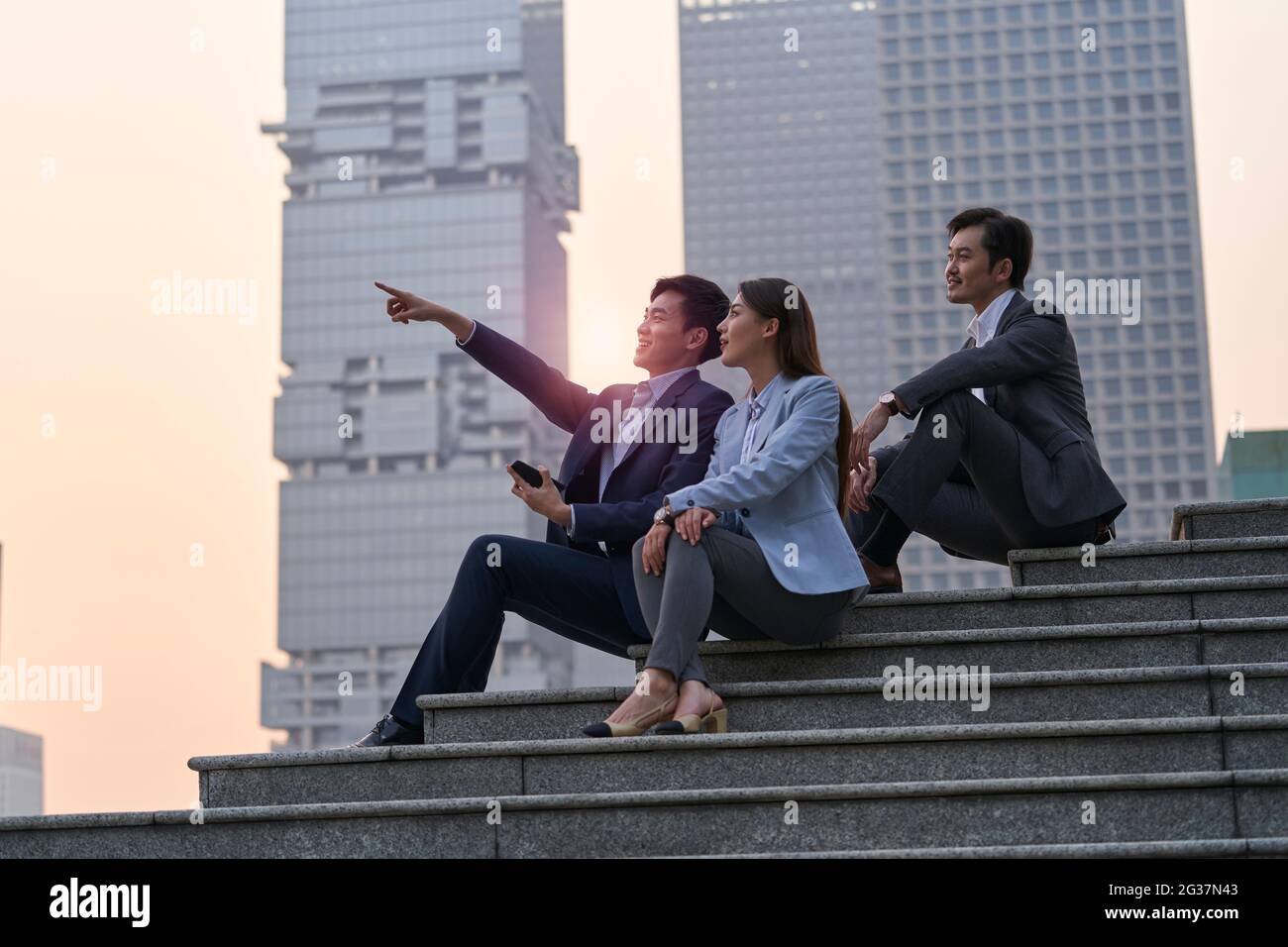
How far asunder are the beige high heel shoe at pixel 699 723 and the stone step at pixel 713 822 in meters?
0.23

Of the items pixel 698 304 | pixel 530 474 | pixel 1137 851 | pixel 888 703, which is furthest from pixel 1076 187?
pixel 1137 851

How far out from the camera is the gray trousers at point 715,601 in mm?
4582

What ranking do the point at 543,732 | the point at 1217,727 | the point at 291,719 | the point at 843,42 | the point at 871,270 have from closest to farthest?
the point at 1217,727, the point at 543,732, the point at 291,719, the point at 871,270, the point at 843,42

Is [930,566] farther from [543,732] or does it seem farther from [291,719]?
[543,732]

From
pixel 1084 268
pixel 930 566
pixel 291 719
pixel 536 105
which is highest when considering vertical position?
pixel 536 105

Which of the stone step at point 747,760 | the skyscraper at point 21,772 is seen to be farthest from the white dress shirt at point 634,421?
the skyscraper at point 21,772

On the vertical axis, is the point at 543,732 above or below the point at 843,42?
below

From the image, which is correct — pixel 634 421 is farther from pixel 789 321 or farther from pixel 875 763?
pixel 875 763

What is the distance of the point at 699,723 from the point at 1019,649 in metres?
1.06

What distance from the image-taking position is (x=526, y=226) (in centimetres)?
12725

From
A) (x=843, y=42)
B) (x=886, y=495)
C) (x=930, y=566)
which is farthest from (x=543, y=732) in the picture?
(x=843, y=42)

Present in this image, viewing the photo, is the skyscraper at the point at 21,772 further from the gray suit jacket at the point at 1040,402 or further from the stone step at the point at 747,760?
the gray suit jacket at the point at 1040,402

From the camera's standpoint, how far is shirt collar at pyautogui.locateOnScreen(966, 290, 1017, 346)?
566 cm

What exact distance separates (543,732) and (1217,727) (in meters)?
1.91
